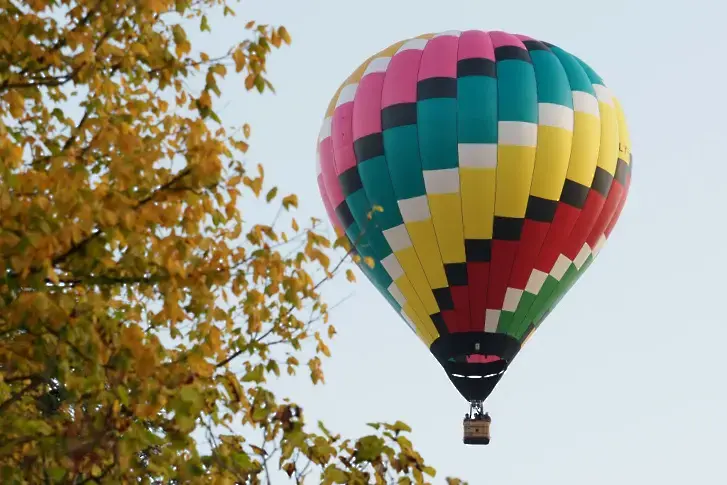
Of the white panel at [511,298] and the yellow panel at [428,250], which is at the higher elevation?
the yellow panel at [428,250]

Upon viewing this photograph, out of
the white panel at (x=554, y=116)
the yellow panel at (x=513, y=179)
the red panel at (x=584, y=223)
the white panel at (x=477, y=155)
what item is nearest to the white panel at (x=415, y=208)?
the white panel at (x=477, y=155)

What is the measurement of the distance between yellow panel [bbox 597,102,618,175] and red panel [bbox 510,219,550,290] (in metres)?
1.80

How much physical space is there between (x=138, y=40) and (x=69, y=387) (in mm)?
2629

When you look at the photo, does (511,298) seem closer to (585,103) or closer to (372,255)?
(372,255)

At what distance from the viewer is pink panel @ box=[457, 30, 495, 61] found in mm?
26172

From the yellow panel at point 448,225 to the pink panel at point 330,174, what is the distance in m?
2.05

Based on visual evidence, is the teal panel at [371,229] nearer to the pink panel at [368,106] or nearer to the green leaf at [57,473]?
the pink panel at [368,106]

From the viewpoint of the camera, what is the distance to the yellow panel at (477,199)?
25.2 meters

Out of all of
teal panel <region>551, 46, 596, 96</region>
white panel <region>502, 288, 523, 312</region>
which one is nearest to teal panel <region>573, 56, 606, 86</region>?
teal panel <region>551, 46, 596, 96</region>

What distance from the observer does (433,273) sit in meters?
25.4

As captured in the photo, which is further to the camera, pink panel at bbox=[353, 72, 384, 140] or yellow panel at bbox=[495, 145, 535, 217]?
pink panel at bbox=[353, 72, 384, 140]

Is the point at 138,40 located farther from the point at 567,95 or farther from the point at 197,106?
the point at 567,95

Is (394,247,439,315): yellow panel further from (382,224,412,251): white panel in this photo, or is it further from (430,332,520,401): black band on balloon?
(430,332,520,401): black band on balloon

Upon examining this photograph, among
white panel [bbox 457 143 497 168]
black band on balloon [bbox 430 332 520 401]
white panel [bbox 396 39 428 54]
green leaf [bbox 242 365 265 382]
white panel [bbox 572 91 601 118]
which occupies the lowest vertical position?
green leaf [bbox 242 365 265 382]
